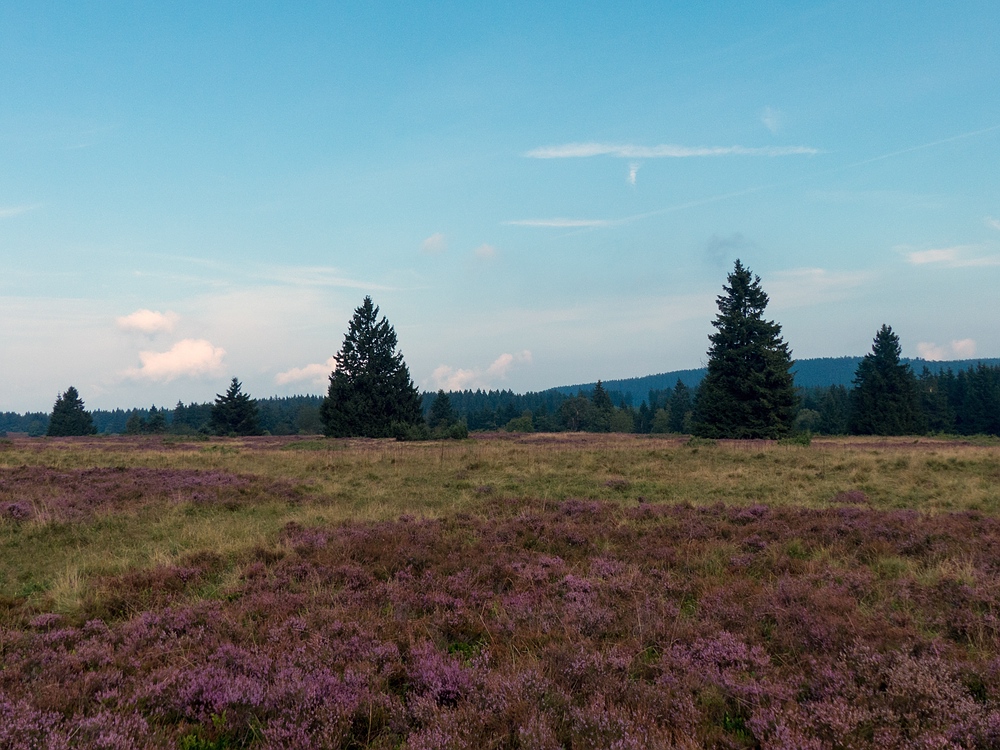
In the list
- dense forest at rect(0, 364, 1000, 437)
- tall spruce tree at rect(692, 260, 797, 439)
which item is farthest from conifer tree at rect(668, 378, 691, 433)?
tall spruce tree at rect(692, 260, 797, 439)

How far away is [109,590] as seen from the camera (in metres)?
7.58

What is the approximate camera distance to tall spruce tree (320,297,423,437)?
59.5 m

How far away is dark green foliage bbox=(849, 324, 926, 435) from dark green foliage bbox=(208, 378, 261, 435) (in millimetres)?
81244

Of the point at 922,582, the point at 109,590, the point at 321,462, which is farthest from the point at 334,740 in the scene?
the point at 321,462

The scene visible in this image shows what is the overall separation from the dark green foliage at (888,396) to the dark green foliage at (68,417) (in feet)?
356

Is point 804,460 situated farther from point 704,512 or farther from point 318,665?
point 318,665

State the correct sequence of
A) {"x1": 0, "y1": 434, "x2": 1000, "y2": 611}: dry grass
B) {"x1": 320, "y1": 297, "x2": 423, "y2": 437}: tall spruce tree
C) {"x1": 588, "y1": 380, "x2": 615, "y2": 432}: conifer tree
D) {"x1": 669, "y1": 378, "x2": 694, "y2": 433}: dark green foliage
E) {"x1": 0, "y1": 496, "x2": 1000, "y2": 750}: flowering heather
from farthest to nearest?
{"x1": 588, "y1": 380, "x2": 615, "y2": 432}: conifer tree, {"x1": 669, "y1": 378, "x2": 694, "y2": 433}: dark green foliage, {"x1": 320, "y1": 297, "x2": 423, "y2": 437}: tall spruce tree, {"x1": 0, "y1": 434, "x2": 1000, "y2": 611}: dry grass, {"x1": 0, "y1": 496, "x2": 1000, "y2": 750}: flowering heather

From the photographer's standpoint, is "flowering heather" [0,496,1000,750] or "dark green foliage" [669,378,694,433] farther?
"dark green foliage" [669,378,694,433]

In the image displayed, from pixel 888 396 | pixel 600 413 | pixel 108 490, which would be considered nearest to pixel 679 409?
pixel 600 413

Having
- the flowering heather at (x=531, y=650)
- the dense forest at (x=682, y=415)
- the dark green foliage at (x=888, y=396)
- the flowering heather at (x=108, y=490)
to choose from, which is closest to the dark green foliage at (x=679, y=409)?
the dense forest at (x=682, y=415)

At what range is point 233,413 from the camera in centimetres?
7588

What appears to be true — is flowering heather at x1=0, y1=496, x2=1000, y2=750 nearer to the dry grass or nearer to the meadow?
the meadow

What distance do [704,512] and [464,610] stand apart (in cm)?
807

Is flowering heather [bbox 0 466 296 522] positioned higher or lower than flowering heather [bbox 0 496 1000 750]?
higher
